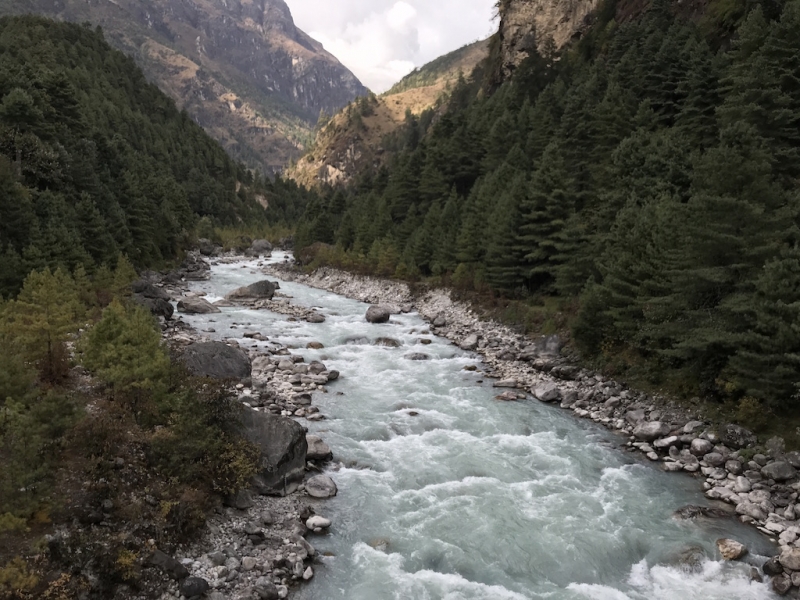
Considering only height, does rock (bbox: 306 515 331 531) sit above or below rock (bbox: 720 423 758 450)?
below

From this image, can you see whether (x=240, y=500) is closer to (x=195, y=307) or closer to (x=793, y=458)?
(x=793, y=458)

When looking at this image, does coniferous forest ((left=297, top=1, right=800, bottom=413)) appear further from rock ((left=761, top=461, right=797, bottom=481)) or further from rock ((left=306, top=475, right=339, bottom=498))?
rock ((left=306, top=475, right=339, bottom=498))

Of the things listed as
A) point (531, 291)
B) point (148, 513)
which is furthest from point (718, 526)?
point (531, 291)

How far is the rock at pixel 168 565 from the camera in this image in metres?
11.3

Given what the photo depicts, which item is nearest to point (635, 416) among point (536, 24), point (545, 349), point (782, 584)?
point (545, 349)

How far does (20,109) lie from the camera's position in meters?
43.2

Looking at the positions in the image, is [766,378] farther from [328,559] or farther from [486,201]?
[486,201]

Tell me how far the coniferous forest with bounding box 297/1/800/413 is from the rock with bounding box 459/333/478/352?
23.4ft

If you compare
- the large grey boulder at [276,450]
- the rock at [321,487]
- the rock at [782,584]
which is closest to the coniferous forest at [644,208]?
the rock at [782,584]

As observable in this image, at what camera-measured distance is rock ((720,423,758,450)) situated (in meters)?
18.9

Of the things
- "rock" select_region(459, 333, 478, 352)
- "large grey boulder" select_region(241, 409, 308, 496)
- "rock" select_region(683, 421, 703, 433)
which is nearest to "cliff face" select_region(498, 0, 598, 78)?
"rock" select_region(459, 333, 478, 352)

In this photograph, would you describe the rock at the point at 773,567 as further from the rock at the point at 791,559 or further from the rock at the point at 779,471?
the rock at the point at 779,471

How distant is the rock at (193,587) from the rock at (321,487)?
5225 mm

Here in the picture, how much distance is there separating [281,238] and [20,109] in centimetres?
7702
